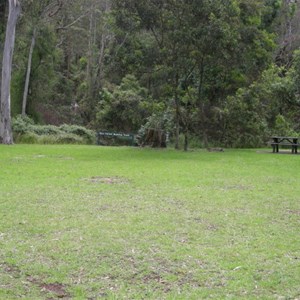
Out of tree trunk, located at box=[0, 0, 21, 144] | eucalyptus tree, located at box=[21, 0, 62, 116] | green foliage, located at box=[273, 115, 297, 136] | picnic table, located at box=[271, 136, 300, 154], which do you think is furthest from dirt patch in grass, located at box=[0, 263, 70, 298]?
eucalyptus tree, located at box=[21, 0, 62, 116]

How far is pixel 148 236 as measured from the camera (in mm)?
5984

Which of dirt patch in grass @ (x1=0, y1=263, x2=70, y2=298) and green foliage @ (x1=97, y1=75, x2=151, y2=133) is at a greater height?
green foliage @ (x1=97, y1=75, x2=151, y2=133)

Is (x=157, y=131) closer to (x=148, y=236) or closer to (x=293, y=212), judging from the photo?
(x=293, y=212)

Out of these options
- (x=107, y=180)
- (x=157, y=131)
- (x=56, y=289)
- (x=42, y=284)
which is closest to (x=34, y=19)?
Result: (x=157, y=131)

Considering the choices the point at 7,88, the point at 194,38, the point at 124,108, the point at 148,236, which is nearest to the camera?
the point at 148,236

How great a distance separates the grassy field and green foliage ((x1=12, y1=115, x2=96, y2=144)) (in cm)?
1219

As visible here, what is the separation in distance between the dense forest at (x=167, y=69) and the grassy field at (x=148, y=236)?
8.67 m

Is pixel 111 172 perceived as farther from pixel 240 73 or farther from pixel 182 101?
pixel 240 73

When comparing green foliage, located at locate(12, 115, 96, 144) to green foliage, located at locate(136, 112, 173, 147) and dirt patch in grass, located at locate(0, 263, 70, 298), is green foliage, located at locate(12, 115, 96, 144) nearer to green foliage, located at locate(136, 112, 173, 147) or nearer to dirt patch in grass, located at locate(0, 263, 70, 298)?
green foliage, located at locate(136, 112, 173, 147)

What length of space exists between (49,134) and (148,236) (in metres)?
19.6

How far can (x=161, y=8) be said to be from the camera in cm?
1820

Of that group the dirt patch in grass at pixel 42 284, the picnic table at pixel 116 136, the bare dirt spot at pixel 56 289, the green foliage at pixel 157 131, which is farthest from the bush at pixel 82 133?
the bare dirt spot at pixel 56 289

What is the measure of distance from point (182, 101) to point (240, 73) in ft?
10.4

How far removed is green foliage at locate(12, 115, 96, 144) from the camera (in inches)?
935
